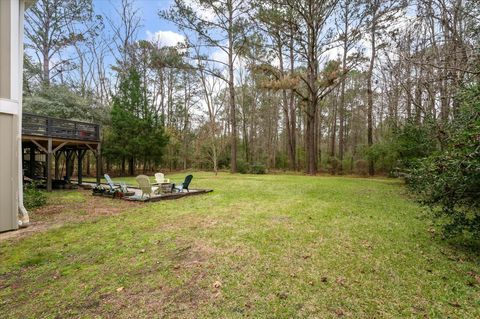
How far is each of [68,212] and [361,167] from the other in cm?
1879

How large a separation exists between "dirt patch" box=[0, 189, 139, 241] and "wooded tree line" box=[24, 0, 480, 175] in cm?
1017

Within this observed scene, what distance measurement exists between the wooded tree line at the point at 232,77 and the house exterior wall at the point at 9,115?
36.9 feet

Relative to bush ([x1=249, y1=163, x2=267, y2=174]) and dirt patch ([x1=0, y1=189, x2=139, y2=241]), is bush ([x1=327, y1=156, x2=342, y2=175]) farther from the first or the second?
dirt patch ([x1=0, y1=189, x2=139, y2=241])

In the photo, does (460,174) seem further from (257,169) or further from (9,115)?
(257,169)

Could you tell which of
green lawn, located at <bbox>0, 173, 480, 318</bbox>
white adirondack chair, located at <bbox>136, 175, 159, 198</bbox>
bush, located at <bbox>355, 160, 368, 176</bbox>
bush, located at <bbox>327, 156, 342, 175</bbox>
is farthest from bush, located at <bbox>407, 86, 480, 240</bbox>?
bush, located at <bbox>327, 156, 342, 175</bbox>

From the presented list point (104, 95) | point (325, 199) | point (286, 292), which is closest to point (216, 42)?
point (104, 95)

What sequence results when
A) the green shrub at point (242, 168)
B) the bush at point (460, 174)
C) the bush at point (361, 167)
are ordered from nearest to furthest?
the bush at point (460, 174) → the bush at point (361, 167) → the green shrub at point (242, 168)

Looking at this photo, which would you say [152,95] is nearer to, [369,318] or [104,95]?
[104,95]

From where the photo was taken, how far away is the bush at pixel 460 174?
10.8ft

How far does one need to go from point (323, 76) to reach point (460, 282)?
49.4ft

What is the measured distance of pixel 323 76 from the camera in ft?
52.6

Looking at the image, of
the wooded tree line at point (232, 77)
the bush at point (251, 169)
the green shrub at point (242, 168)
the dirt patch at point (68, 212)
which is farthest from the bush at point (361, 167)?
the dirt patch at point (68, 212)

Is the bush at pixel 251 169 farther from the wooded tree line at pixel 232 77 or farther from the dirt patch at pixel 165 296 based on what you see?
the dirt patch at pixel 165 296

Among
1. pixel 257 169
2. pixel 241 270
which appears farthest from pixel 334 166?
pixel 241 270
